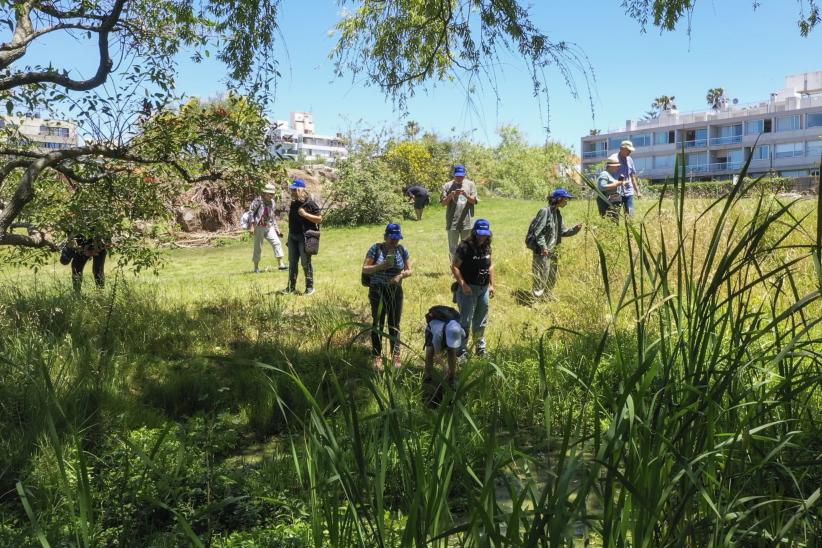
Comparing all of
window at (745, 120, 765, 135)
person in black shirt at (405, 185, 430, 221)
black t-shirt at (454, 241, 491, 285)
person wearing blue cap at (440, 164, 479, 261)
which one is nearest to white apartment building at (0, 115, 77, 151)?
black t-shirt at (454, 241, 491, 285)

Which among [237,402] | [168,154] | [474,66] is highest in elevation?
[474,66]

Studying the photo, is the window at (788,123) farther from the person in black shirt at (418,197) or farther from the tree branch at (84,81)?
the tree branch at (84,81)

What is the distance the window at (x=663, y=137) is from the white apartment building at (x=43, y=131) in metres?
69.7

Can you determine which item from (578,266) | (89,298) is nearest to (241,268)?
(89,298)

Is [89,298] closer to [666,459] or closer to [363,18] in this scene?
[363,18]

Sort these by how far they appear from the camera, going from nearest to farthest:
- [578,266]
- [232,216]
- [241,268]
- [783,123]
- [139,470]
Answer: [139,470], [578,266], [241,268], [232,216], [783,123]

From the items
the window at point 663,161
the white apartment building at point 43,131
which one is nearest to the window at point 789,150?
the window at point 663,161

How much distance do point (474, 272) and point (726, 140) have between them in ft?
220

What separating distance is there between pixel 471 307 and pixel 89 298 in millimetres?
4924

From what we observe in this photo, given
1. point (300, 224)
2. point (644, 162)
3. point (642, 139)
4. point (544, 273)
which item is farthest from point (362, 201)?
point (642, 139)

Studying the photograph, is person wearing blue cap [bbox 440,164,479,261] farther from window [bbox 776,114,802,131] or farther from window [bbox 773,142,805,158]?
window [bbox 776,114,802,131]

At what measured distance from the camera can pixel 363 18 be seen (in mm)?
7375

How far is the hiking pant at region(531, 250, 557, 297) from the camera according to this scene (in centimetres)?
952

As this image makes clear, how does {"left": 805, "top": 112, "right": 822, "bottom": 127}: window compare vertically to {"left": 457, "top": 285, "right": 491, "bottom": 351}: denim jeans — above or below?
above
